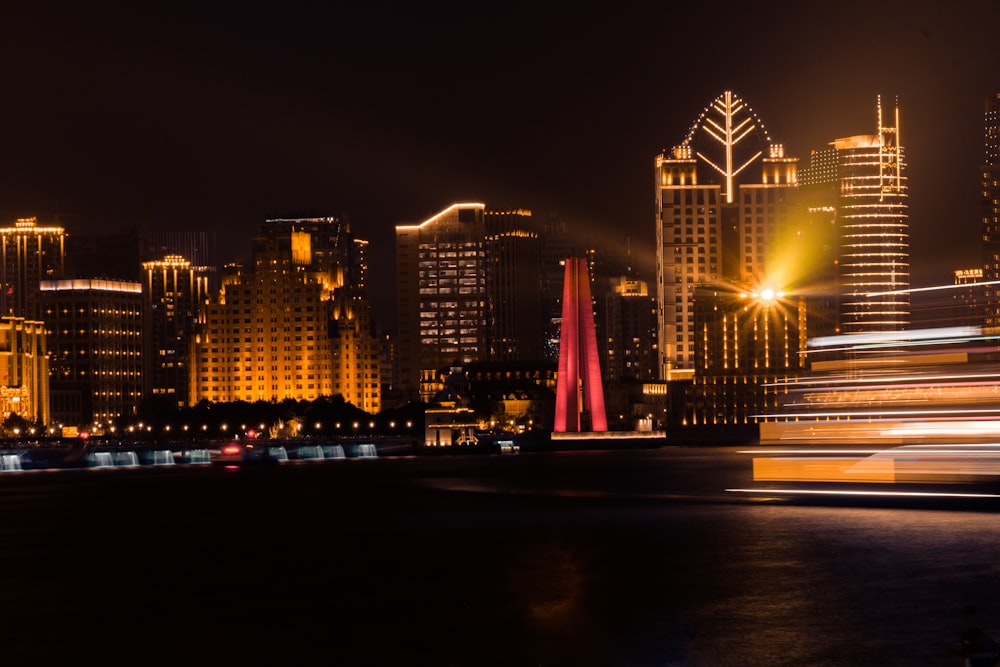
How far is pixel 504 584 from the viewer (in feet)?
86.6

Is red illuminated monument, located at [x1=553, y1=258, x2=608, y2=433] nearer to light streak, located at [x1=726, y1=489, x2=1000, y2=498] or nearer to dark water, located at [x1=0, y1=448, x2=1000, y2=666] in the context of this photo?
light streak, located at [x1=726, y1=489, x2=1000, y2=498]

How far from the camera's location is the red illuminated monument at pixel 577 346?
446 feet

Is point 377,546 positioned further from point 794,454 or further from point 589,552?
point 794,454

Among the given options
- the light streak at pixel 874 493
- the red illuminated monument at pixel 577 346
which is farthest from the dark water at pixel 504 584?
the red illuminated monument at pixel 577 346

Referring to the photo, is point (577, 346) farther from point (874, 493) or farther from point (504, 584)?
point (504, 584)

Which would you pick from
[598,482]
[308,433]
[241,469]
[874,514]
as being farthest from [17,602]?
[308,433]

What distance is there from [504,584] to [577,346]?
Result: 112353 mm

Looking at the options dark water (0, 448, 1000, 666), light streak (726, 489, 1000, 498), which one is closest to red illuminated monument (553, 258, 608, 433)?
light streak (726, 489, 1000, 498)

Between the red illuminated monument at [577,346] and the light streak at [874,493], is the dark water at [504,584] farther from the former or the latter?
the red illuminated monument at [577,346]

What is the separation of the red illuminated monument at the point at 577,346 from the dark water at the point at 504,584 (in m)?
86.5

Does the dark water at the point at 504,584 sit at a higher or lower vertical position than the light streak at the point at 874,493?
higher

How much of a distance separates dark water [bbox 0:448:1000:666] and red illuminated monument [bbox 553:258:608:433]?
86546 mm

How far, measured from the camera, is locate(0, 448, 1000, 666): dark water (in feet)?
64.2

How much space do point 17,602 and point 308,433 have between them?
172594 mm
